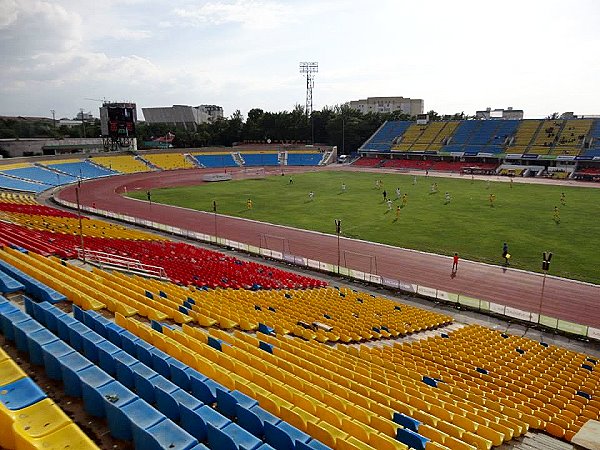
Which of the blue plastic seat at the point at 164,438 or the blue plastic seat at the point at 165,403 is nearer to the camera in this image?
the blue plastic seat at the point at 164,438

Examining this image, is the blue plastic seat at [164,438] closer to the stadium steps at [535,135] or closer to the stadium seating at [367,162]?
the stadium steps at [535,135]

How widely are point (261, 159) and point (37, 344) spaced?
311ft

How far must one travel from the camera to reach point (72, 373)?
263 inches

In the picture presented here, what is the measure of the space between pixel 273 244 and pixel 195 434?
29447mm

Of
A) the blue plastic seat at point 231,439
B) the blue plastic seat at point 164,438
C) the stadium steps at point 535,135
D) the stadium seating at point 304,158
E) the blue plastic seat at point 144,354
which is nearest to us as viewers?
the blue plastic seat at point 164,438

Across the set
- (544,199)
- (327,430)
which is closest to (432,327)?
(327,430)

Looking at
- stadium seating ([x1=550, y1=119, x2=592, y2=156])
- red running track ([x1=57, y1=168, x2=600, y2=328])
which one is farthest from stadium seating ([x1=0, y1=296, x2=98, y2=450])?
stadium seating ([x1=550, y1=119, x2=592, y2=156])

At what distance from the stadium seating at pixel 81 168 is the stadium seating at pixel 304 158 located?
38.4 meters

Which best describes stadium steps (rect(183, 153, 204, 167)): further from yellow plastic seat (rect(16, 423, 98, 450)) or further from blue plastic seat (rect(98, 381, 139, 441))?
yellow plastic seat (rect(16, 423, 98, 450))

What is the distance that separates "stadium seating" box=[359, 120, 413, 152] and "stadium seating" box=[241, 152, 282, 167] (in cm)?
2087

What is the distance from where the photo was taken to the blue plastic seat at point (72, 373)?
21.9 ft

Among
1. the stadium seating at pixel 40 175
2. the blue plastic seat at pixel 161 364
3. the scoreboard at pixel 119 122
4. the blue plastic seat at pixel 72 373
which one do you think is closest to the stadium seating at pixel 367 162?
the scoreboard at pixel 119 122

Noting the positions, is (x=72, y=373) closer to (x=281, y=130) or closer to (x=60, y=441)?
(x=60, y=441)

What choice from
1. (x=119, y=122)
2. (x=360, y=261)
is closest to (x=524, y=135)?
(x=360, y=261)
